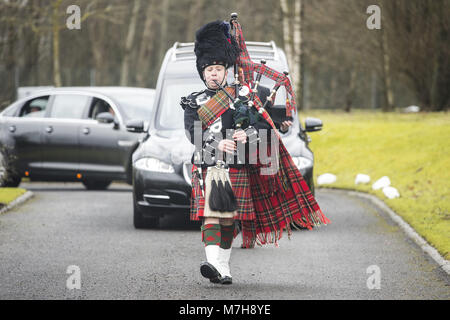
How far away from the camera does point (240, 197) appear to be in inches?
307

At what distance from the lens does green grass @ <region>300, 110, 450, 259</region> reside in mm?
12836

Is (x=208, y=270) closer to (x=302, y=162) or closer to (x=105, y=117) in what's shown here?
(x=302, y=162)

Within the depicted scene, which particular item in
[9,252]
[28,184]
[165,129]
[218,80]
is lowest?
[28,184]

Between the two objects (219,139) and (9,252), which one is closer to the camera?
(219,139)

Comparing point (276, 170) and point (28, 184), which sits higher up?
point (276, 170)

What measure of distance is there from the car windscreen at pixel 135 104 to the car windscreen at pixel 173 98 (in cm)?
415

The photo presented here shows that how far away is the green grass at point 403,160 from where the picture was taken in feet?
42.1

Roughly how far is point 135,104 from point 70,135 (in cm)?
125

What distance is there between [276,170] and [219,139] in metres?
0.54

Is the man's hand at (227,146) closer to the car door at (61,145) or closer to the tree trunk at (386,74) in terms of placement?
the car door at (61,145)

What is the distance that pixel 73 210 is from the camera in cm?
1403

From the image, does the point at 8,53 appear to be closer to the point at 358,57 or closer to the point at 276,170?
the point at 358,57

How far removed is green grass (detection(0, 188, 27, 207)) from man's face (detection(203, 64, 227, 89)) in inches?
283

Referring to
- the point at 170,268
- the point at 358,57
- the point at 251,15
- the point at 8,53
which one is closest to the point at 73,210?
the point at 170,268
